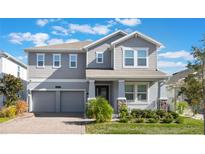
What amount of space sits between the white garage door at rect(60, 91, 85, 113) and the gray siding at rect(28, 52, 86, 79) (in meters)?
1.30

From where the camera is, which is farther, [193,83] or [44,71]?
[44,71]

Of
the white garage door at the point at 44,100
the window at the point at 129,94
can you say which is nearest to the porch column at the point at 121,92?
the window at the point at 129,94

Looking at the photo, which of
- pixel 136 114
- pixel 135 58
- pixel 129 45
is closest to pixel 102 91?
pixel 135 58

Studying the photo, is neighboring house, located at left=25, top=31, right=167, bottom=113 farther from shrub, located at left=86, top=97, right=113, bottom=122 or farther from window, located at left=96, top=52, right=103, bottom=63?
shrub, located at left=86, top=97, right=113, bottom=122

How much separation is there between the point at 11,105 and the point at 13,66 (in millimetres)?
5012

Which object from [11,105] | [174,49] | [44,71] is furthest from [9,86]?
[174,49]

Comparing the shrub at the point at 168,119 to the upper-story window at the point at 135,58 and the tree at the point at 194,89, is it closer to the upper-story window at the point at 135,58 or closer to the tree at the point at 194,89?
the upper-story window at the point at 135,58

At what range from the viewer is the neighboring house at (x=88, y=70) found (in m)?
21.2

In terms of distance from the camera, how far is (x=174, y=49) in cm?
1681

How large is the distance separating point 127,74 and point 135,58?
65.2 inches

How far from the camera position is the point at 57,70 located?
2398 cm

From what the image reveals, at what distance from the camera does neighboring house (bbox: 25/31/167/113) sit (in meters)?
21.2

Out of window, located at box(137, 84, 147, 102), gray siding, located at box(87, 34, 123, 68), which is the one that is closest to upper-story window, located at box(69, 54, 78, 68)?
gray siding, located at box(87, 34, 123, 68)
